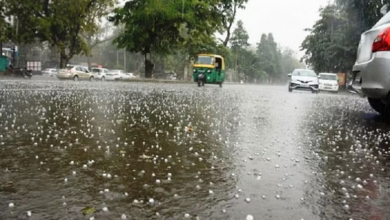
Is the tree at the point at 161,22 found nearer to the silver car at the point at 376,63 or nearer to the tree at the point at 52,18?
the tree at the point at 52,18

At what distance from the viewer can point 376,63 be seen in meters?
5.68

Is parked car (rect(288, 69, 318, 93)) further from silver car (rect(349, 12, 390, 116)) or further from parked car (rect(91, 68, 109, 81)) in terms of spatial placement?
parked car (rect(91, 68, 109, 81))

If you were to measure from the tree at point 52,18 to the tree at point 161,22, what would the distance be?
512 cm

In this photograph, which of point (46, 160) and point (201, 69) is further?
point (201, 69)

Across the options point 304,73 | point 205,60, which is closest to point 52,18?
point 205,60

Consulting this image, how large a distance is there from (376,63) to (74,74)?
35008 mm

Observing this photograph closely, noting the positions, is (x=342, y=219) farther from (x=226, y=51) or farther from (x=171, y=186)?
(x=226, y=51)

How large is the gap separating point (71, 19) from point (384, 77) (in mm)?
36251

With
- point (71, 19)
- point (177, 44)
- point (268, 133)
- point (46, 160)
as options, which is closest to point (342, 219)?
point (46, 160)

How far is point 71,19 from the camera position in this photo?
123 ft

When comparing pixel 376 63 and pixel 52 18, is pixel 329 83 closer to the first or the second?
pixel 376 63

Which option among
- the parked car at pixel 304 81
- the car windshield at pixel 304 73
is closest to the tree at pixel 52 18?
the car windshield at pixel 304 73

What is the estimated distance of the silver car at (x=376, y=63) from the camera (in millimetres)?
5555

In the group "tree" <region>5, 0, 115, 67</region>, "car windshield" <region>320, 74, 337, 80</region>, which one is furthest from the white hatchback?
"car windshield" <region>320, 74, 337, 80</region>
